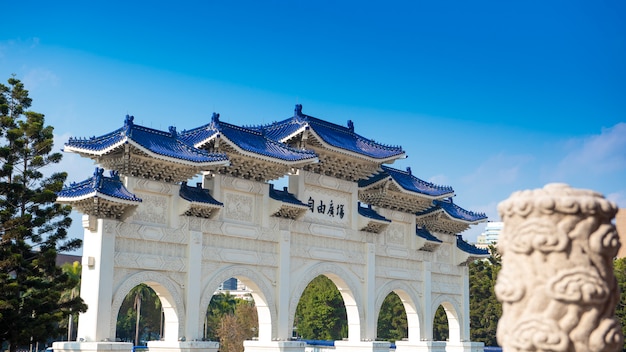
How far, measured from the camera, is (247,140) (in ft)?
58.1

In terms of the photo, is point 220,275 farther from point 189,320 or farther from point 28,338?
point 28,338

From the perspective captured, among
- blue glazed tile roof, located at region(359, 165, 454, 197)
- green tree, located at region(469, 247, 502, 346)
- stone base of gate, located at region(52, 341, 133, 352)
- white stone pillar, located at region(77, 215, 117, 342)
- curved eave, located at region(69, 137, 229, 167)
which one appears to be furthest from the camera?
green tree, located at region(469, 247, 502, 346)

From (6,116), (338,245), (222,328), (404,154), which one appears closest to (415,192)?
(404,154)

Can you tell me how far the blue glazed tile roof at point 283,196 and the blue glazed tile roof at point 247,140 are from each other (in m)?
0.93

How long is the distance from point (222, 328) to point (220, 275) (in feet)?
53.8

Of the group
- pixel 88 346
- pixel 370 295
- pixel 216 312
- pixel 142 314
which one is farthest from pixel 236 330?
pixel 88 346

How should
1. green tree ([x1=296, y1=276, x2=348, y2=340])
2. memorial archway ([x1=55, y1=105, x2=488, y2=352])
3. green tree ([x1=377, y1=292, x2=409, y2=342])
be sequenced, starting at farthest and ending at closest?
green tree ([x1=296, y1=276, x2=348, y2=340]) → green tree ([x1=377, y1=292, x2=409, y2=342]) → memorial archway ([x1=55, y1=105, x2=488, y2=352])

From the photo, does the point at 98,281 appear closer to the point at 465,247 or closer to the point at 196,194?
the point at 196,194

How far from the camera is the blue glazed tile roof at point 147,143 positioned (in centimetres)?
1514

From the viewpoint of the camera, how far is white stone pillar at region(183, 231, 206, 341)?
16109 millimetres

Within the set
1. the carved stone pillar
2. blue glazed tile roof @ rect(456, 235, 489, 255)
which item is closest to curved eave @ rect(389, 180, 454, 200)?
blue glazed tile roof @ rect(456, 235, 489, 255)

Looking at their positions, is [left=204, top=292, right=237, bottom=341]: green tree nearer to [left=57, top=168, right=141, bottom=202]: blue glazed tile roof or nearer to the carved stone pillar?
[left=57, top=168, right=141, bottom=202]: blue glazed tile roof

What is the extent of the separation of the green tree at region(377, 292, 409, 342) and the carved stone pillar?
104ft

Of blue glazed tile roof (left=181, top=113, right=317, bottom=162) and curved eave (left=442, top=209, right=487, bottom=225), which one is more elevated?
blue glazed tile roof (left=181, top=113, right=317, bottom=162)
